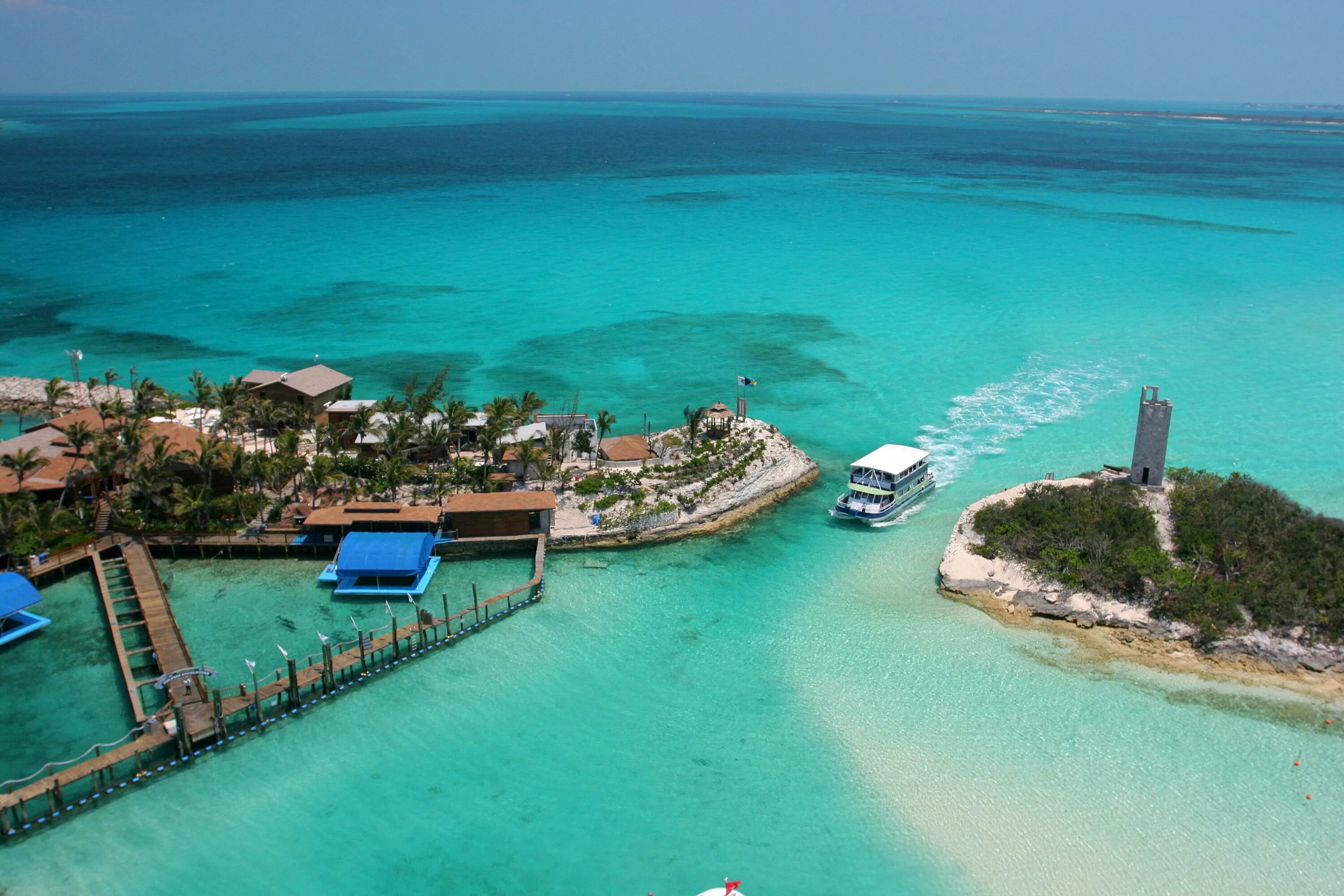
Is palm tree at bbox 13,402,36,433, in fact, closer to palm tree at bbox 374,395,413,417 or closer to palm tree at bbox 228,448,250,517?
palm tree at bbox 228,448,250,517

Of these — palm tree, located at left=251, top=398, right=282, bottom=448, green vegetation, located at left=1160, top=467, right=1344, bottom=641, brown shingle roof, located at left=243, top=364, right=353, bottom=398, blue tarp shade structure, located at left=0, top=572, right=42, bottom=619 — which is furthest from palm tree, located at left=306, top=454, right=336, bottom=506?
green vegetation, located at left=1160, top=467, right=1344, bottom=641

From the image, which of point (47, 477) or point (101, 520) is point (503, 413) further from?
point (47, 477)

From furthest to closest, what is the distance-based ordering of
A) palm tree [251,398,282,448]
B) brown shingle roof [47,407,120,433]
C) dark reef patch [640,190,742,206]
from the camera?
1. dark reef patch [640,190,742,206]
2. palm tree [251,398,282,448]
3. brown shingle roof [47,407,120,433]

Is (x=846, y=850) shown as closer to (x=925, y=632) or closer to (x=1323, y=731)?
(x=925, y=632)

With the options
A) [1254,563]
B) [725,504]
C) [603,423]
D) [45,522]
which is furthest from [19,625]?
[1254,563]

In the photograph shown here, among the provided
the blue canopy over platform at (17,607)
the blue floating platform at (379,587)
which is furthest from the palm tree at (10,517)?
the blue floating platform at (379,587)

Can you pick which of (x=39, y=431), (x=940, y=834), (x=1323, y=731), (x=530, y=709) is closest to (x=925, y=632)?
(x=940, y=834)
